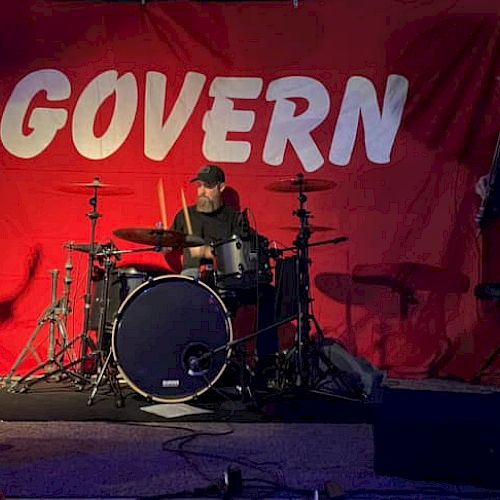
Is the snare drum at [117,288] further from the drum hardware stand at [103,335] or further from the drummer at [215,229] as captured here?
the drummer at [215,229]

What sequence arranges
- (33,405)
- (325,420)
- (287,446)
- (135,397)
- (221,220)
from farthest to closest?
(221,220) < (135,397) < (33,405) < (325,420) < (287,446)

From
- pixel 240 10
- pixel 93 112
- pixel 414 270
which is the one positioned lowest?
pixel 414 270

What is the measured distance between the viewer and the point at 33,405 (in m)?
4.08

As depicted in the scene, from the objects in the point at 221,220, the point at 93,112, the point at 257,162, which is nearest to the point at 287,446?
the point at 221,220

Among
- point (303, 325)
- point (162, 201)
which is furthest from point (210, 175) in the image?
point (303, 325)

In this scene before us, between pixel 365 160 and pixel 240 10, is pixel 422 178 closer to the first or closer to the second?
pixel 365 160

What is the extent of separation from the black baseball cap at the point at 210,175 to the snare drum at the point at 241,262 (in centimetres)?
83

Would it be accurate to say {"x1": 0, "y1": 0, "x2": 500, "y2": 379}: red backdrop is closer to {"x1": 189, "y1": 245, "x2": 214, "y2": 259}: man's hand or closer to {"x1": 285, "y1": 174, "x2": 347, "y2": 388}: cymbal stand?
{"x1": 189, "y1": 245, "x2": 214, "y2": 259}: man's hand

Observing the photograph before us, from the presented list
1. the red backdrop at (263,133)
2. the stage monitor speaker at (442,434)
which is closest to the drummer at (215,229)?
the red backdrop at (263,133)

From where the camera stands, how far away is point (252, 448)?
3.09 metres

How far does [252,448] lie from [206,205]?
93.3 inches

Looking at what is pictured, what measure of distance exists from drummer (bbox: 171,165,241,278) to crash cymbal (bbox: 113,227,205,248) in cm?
73

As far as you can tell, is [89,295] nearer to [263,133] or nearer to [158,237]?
[158,237]

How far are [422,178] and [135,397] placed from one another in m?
2.62
